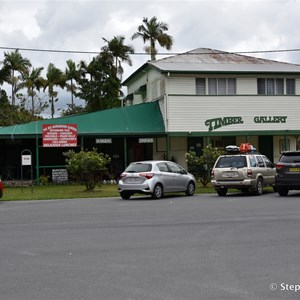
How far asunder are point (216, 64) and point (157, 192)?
15.8m

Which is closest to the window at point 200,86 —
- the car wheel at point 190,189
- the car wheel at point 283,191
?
the car wheel at point 190,189

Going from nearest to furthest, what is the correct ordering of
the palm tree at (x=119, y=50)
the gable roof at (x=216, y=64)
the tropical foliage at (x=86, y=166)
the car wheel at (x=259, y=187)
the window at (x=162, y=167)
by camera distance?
1. the window at (x=162, y=167)
2. the car wheel at (x=259, y=187)
3. the tropical foliage at (x=86, y=166)
4. the gable roof at (x=216, y=64)
5. the palm tree at (x=119, y=50)

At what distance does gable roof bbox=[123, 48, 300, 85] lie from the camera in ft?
108

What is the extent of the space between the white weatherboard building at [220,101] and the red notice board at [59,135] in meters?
5.98

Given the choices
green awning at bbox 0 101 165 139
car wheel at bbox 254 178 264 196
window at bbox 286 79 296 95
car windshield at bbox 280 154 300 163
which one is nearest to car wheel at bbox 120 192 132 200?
car wheel at bbox 254 178 264 196

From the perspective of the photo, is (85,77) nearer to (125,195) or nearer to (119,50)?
(119,50)

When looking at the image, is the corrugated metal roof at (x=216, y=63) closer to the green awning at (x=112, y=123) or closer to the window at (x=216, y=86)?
the window at (x=216, y=86)

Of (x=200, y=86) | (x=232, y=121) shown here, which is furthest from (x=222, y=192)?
(x=200, y=86)

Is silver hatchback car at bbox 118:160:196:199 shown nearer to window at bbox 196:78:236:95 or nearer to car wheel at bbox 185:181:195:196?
car wheel at bbox 185:181:195:196

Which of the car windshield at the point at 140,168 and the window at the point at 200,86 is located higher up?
the window at the point at 200,86

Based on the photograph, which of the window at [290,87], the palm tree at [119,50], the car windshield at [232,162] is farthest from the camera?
the palm tree at [119,50]

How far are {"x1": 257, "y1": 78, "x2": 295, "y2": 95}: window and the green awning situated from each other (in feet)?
21.2

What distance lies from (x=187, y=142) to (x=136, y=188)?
14503mm

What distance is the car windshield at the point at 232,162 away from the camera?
21.8 meters
